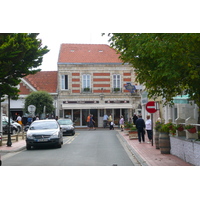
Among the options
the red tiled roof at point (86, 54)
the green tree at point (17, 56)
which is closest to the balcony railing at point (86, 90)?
the red tiled roof at point (86, 54)

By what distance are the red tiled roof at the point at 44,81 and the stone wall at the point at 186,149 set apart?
1470 inches

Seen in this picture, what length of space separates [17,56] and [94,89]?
104 ft

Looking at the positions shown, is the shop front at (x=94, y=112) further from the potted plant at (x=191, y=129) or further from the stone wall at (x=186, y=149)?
the potted plant at (x=191, y=129)

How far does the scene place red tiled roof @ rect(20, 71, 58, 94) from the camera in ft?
169

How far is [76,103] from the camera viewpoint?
4969 cm

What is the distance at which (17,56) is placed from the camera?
724 inches

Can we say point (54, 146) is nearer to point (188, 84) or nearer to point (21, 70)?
point (21, 70)

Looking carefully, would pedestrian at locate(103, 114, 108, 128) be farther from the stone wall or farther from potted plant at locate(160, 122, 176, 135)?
the stone wall

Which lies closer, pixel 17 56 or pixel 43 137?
pixel 17 56

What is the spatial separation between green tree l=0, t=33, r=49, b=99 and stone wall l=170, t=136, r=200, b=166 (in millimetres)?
8522

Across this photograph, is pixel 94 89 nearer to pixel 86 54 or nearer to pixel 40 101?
pixel 86 54

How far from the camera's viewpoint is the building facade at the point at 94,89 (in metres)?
49.7

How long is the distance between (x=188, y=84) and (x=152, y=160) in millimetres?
3689

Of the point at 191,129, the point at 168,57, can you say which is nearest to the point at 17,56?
the point at 191,129
